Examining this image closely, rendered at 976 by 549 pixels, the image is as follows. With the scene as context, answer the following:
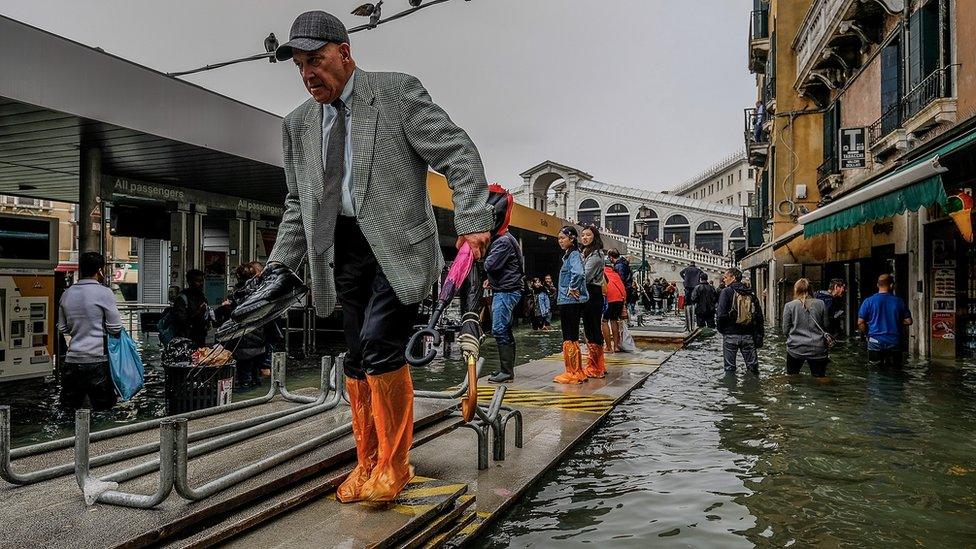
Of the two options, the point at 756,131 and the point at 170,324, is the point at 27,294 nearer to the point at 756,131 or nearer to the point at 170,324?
the point at 170,324

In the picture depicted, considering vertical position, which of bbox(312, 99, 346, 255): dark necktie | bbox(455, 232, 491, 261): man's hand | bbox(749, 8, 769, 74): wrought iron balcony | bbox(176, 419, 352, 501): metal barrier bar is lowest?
bbox(176, 419, 352, 501): metal barrier bar

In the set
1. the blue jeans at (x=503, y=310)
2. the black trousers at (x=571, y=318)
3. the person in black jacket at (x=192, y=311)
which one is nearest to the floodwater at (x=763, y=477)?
the black trousers at (x=571, y=318)

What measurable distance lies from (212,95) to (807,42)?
19.9m

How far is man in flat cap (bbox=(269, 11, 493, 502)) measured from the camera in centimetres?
321

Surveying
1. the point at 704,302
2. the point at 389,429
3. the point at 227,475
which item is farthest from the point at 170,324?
the point at 704,302

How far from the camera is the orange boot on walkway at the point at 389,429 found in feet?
10.6

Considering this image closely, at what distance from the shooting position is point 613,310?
12719mm

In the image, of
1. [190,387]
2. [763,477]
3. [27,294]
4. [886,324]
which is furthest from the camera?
[886,324]

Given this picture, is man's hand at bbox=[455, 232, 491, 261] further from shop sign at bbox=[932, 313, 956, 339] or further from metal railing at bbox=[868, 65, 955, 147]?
shop sign at bbox=[932, 313, 956, 339]

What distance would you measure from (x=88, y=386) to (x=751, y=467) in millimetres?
6105

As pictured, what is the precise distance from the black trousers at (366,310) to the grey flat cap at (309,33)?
800 millimetres

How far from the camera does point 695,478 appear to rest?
4734 mm

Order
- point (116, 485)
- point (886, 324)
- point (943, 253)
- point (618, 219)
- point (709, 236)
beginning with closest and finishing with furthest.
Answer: point (116, 485) < point (886, 324) < point (943, 253) < point (709, 236) < point (618, 219)

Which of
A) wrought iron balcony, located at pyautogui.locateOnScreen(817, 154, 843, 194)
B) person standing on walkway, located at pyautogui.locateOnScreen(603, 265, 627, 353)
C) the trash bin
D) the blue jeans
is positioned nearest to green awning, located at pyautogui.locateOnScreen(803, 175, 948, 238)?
person standing on walkway, located at pyautogui.locateOnScreen(603, 265, 627, 353)
